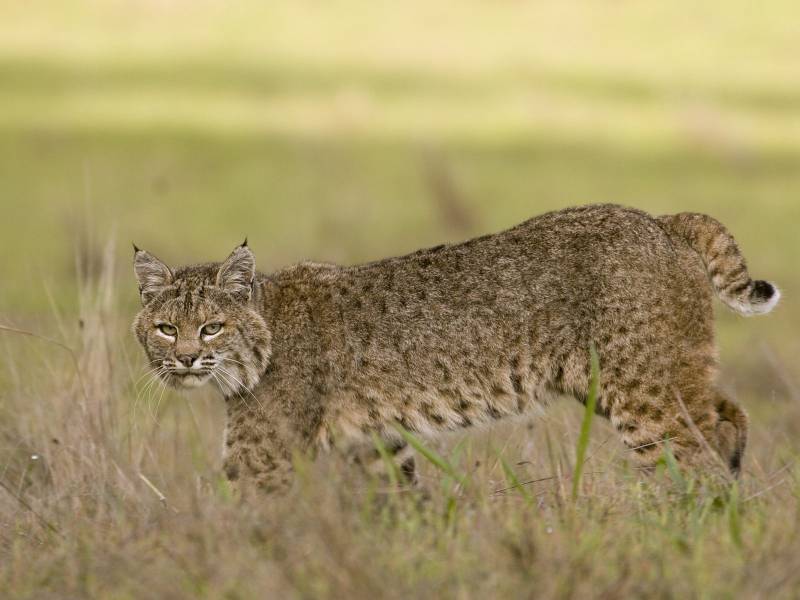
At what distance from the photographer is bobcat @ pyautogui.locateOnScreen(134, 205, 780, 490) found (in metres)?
6.32

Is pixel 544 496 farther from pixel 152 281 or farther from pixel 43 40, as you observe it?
pixel 43 40

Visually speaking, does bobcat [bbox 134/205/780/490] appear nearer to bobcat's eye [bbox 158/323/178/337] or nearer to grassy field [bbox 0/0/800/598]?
bobcat's eye [bbox 158/323/178/337]

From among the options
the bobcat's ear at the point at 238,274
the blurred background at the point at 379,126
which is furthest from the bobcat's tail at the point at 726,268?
the blurred background at the point at 379,126

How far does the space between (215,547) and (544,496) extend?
139 cm

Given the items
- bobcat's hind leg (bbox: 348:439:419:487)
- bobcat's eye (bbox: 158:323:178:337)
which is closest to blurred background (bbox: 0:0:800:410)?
bobcat's hind leg (bbox: 348:439:419:487)

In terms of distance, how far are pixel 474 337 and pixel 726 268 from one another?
3.58ft

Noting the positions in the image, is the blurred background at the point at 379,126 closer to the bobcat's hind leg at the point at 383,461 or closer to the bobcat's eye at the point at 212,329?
the bobcat's hind leg at the point at 383,461

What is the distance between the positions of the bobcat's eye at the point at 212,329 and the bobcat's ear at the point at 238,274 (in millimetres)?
159

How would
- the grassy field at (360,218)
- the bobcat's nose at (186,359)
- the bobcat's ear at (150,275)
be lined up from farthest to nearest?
the bobcat's ear at (150,275) < the bobcat's nose at (186,359) < the grassy field at (360,218)

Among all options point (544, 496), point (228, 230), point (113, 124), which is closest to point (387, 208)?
point (228, 230)

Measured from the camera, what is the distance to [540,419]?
6727 millimetres

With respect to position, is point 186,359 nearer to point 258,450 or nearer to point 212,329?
point 212,329

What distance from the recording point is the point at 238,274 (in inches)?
256

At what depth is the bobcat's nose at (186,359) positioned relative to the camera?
6293mm
